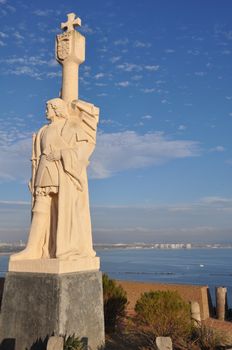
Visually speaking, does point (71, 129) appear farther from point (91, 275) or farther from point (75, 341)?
point (75, 341)

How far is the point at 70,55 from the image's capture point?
8.40 meters

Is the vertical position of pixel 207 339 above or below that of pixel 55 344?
below

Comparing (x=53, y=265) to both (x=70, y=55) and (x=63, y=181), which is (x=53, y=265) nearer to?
(x=63, y=181)

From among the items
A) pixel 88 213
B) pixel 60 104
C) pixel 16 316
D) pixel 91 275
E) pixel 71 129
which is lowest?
pixel 16 316

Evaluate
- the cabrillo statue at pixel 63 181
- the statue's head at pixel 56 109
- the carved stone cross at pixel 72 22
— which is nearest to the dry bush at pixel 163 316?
the cabrillo statue at pixel 63 181

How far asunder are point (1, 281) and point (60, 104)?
8.12 meters

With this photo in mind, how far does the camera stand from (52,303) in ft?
22.3

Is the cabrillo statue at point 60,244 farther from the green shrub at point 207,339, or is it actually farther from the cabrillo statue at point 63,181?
the green shrub at point 207,339

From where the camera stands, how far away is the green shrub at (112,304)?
9.92 metres

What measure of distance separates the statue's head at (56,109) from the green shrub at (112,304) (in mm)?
4970

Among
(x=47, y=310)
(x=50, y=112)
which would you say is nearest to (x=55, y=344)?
(x=47, y=310)

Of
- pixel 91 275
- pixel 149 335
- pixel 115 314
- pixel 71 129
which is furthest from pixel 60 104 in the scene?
pixel 115 314

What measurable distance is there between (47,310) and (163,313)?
401cm

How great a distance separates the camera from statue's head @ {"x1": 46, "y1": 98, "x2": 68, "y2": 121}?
795 cm
